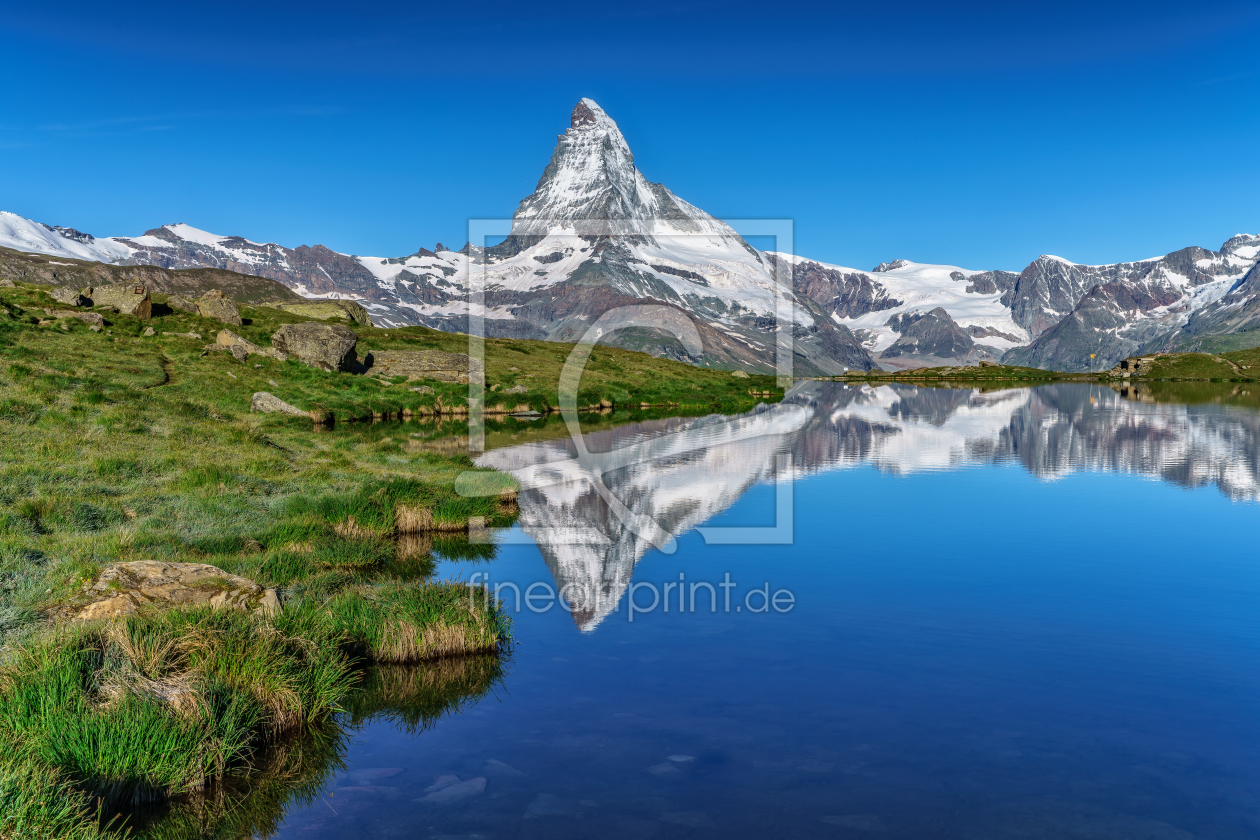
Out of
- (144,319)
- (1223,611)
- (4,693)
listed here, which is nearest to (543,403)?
(144,319)

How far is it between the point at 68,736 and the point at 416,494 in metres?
21.6

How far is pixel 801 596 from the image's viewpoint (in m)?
25.4

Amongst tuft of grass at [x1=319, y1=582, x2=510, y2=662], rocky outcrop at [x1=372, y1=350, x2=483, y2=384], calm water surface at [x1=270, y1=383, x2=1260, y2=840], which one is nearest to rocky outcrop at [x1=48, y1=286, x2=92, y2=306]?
rocky outcrop at [x1=372, y1=350, x2=483, y2=384]

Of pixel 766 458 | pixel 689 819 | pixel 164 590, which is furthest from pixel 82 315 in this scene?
pixel 689 819

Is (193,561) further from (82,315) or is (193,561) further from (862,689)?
(82,315)

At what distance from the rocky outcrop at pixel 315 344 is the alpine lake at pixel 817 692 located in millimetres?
53716

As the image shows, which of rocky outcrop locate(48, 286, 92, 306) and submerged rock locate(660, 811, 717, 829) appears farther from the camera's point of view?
rocky outcrop locate(48, 286, 92, 306)

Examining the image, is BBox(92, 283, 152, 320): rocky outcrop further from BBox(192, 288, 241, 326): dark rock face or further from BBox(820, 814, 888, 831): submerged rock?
BBox(820, 814, 888, 831): submerged rock

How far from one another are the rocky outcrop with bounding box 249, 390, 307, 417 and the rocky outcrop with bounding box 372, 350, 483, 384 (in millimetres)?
31838

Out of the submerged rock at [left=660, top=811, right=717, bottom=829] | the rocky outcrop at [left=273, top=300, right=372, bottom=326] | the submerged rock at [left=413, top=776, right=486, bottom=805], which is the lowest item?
the submerged rock at [left=413, top=776, right=486, bottom=805]

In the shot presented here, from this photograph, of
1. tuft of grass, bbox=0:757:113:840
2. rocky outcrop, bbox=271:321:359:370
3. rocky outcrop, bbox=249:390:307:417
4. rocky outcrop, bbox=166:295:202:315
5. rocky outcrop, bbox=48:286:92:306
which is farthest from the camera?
rocky outcrop, bbox=166:295:202:315

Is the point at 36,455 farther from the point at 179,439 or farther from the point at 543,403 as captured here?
the point at 543,403

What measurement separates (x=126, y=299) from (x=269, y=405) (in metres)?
35.6

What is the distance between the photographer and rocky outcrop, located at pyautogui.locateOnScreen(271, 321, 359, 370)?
86.3 meters
